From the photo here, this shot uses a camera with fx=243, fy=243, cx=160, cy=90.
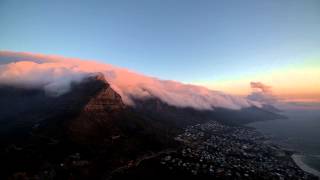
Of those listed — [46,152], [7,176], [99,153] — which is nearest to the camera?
[7,176]

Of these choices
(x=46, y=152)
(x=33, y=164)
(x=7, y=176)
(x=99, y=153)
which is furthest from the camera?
(x=99, y=153)

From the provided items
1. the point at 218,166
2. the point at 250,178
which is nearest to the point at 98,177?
the point at 218,166

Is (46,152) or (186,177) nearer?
(186,177)

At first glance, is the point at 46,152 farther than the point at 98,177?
Yes

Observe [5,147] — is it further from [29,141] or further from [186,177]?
[186,177]

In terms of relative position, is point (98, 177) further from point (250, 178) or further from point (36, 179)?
point (250, 178)

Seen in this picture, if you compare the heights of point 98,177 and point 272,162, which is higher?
point 272,162

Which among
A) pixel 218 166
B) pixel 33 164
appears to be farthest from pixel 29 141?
pixel 218 166

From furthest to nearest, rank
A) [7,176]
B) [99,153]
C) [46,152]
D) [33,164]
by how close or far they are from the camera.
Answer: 1. [99,153]
2. [46,152]
3. [33,164]
4. [7,176]
